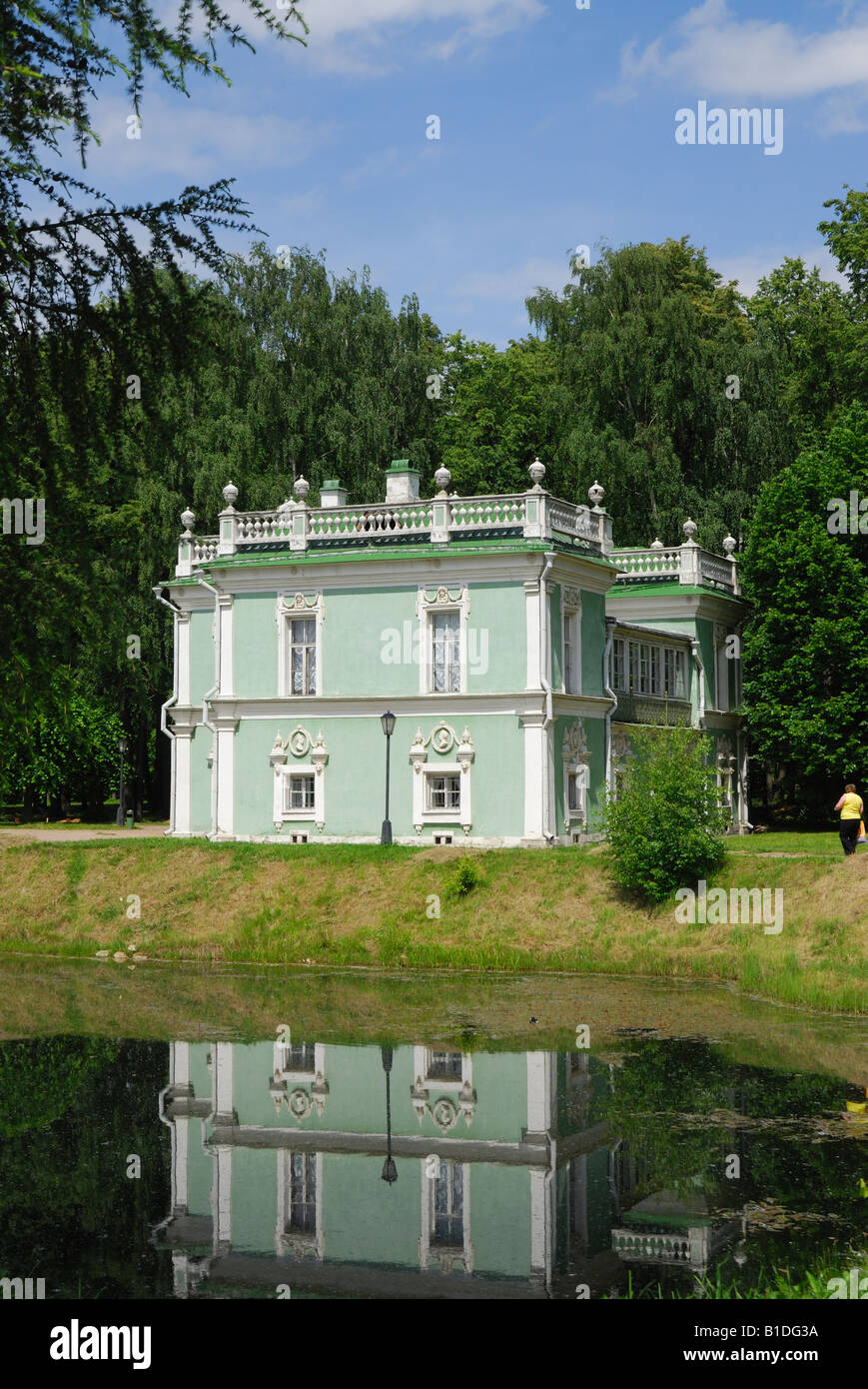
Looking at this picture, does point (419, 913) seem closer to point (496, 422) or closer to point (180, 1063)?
point (180, 1063)

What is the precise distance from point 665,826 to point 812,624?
15565 millimetres

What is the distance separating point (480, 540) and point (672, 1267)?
2335 centimetres

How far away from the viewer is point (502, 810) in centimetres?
3431

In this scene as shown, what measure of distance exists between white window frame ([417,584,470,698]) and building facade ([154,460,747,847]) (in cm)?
3

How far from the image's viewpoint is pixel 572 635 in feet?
119

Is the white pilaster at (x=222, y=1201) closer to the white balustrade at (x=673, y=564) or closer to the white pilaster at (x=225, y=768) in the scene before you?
the white pilaster at (x=225, y=768)

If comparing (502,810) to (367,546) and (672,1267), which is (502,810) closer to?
(367,546)

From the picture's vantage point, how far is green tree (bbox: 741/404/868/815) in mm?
42562

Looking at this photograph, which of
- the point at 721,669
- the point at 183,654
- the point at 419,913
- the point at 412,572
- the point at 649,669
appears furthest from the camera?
the point at 721,669

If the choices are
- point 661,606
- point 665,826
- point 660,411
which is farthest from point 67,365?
point 660,411

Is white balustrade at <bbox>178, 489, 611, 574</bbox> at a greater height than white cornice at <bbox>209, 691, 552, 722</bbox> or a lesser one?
greater

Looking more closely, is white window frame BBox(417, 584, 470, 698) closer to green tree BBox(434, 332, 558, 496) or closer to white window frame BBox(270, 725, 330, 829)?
white window frame BBox(270, 725, 330, 829)

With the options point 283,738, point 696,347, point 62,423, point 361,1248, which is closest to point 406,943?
point 283,738

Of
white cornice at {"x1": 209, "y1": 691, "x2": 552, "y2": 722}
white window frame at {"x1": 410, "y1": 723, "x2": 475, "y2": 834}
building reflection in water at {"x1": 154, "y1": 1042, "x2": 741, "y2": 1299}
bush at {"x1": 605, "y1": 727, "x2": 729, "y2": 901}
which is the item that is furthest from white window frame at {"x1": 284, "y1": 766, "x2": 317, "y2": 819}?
building reflection in water at {"x1": 154, "y1": 1042, "x2": 741, "y2": 1299}
